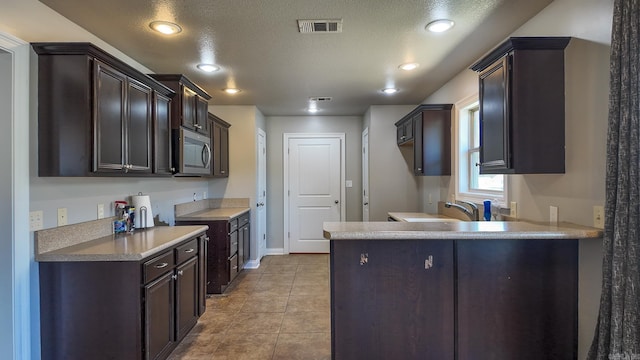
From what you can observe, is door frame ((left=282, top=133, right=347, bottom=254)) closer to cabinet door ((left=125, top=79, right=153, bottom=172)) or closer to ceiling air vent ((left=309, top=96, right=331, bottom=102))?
ceiling air vent ((left=309, top=96, right=331, bottom=102))

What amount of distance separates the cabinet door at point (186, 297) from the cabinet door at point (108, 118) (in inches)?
36.6

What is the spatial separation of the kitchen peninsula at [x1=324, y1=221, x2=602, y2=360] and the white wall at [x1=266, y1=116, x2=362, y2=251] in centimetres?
387

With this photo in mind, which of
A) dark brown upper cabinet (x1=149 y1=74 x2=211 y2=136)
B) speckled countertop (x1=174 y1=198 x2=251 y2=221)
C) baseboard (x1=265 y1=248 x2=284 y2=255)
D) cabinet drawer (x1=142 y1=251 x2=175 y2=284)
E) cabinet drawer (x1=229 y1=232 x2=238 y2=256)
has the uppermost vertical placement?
dark brown upper cabinet (x1=149 y1=74 x2=211 y2=136)

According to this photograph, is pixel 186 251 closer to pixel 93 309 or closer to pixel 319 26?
pixel 93 309

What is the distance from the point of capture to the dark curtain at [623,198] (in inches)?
59.1

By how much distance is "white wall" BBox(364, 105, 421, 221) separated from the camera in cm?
494

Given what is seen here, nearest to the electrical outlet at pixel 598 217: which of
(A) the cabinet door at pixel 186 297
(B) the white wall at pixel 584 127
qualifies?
(B) the white wall at pixel 584 127

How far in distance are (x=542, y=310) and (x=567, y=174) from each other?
0.83 metres

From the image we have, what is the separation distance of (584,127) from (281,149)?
4530 millimetres

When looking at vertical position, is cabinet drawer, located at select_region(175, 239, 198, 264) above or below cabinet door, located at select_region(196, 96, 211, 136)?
below

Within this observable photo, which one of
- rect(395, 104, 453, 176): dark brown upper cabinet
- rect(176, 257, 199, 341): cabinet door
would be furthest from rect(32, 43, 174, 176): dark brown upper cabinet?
rect(395, 104, 453, 176): dark brown upper cabinet

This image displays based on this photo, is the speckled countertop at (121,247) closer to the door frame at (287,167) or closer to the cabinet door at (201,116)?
the cabinet door at (201,116)

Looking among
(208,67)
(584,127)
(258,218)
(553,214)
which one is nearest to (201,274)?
(208,67)

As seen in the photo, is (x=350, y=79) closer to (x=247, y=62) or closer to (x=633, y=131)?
(x=247, y=62)
